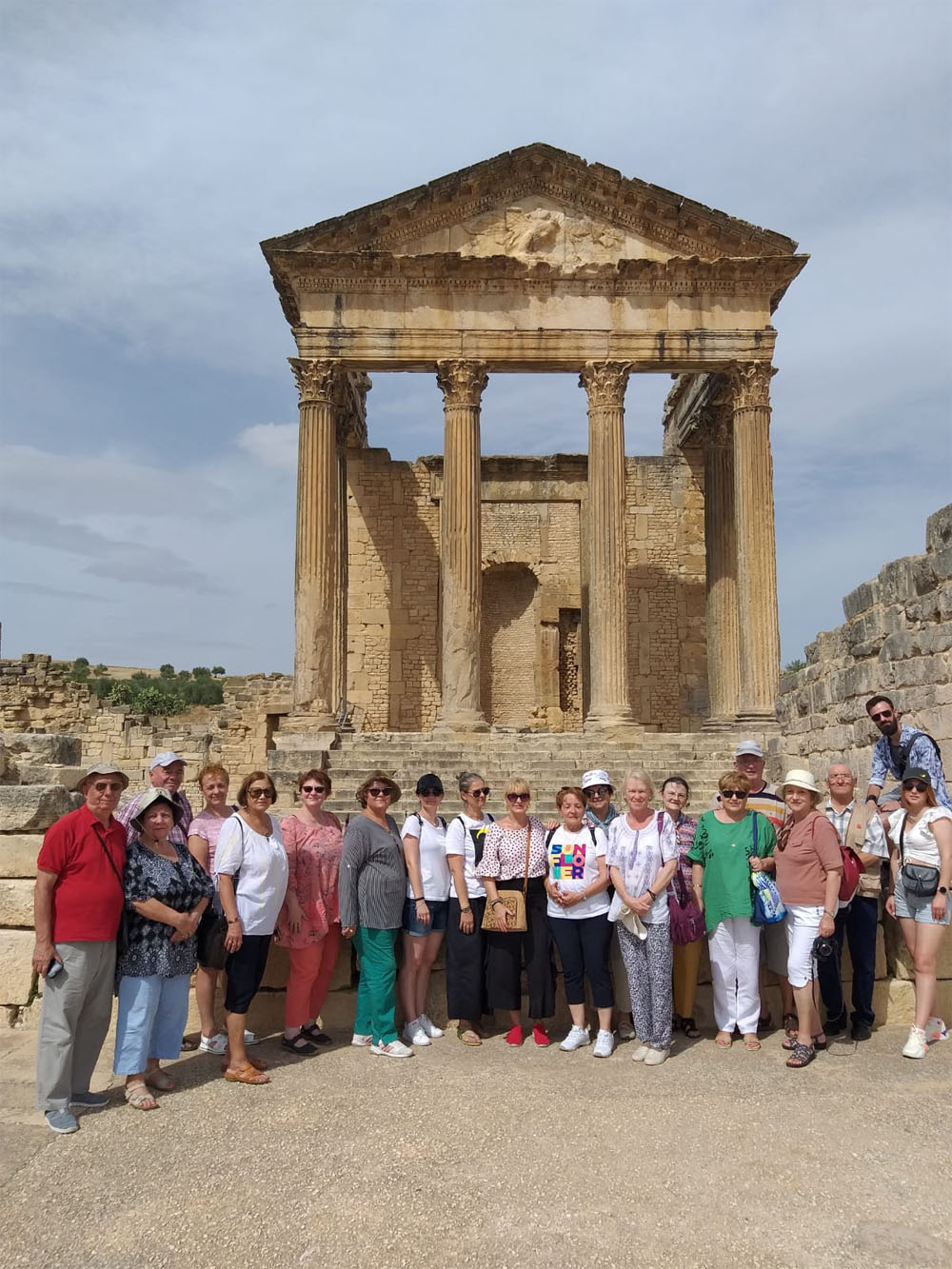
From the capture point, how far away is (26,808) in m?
6.50

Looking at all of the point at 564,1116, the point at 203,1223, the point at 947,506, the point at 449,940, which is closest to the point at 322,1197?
the point at 203,1223

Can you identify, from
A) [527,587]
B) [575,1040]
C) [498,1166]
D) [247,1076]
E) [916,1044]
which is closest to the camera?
[498,1166]

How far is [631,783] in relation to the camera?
5.93 m

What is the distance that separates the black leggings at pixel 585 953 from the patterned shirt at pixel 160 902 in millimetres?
2216

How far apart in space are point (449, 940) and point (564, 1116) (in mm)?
1500

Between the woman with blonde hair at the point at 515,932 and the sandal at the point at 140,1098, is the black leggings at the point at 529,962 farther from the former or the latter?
the sandal at the point at 140,1098

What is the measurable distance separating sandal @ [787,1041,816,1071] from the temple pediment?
15.6 m

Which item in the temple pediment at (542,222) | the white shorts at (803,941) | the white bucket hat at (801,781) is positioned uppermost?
the temple pediment at (542,222)

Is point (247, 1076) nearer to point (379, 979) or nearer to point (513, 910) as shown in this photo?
point (379, 979)

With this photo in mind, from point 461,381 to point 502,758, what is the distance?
7.20 metres

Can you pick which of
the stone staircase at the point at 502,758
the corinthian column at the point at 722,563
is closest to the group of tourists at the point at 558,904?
the stone staircase at the point at 502,758

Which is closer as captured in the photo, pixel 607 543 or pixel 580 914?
pixel 580 914

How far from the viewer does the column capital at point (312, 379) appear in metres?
17.8

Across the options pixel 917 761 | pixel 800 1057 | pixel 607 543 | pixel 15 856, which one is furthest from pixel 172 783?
pixel 607 543
